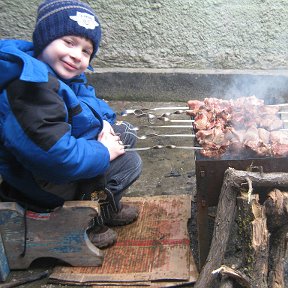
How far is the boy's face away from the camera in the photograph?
2.81 metres

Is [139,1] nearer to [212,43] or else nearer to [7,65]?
[212,43]

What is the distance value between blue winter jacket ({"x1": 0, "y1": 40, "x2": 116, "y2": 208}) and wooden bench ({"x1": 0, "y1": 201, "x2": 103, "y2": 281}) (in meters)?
0.31

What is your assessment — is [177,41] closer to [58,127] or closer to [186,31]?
[186,31]

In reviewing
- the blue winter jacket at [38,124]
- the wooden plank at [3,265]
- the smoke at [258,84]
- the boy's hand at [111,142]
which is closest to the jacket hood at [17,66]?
the blue winter jacket at [38,124]

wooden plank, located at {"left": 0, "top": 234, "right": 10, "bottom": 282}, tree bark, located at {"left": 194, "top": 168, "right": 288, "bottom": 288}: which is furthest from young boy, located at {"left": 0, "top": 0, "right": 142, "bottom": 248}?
tree bark, located at {"left": 194, "top": 168, "right": 288, "bottom": 288}

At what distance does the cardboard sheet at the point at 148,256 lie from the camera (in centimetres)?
301

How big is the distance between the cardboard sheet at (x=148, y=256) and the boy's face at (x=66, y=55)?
1.46 meters

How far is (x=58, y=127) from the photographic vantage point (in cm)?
256

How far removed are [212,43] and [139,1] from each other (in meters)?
1.26

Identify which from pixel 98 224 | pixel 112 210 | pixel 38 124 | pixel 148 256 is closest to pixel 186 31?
pixel 112 210

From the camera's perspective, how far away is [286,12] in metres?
6.01

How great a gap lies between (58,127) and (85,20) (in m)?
0.82

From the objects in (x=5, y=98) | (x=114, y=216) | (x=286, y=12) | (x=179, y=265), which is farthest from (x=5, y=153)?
(x=286, y=12)

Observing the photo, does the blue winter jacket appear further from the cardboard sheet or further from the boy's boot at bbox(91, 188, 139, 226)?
the cardboard sheet
